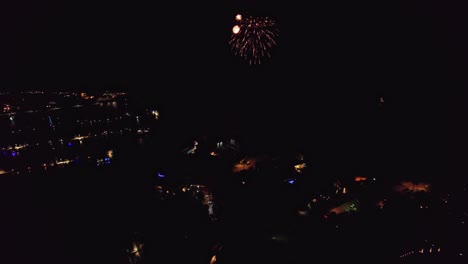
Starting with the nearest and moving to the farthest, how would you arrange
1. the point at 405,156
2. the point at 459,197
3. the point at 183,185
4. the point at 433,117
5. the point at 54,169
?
the point at 459,197
the point at 183,185
the point at 54,169
the point at 405,156
the point at 433,117

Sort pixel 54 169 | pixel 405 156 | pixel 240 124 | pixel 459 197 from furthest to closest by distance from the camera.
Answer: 1. pixel 240 124
2. pixel 405 156
3. pixel 54 169
4. pixel 459 197

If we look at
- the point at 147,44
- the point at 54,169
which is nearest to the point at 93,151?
the point at 54,169

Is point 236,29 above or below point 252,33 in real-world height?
above

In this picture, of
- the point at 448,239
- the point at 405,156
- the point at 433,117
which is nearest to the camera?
the point at 448,239

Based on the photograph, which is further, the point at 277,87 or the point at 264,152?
the point at 277,87

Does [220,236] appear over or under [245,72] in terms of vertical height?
under

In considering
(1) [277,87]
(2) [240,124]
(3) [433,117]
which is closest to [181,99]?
(2) [240,124]

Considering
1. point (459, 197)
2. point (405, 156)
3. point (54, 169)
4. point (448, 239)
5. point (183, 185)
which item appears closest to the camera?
point (448, 239)

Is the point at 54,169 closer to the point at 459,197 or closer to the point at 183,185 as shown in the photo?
the point at 183,185

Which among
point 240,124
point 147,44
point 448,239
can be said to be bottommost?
point 448,239

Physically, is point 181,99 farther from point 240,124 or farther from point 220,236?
point 220,236
